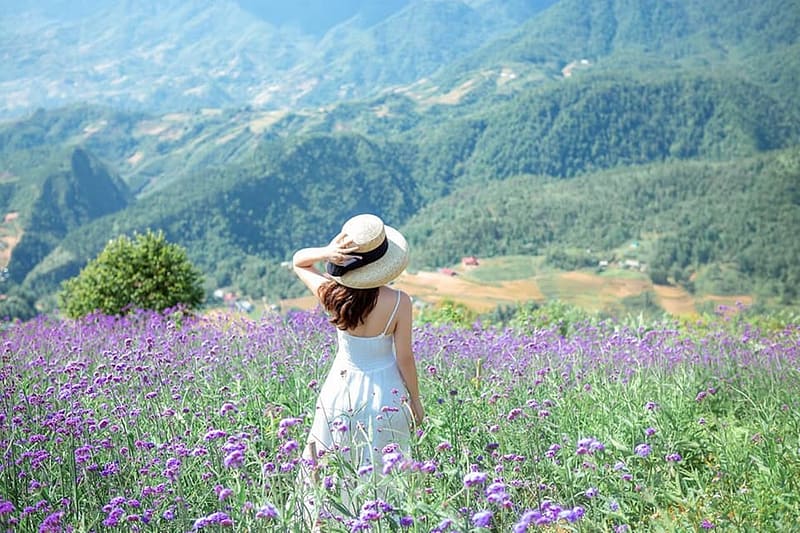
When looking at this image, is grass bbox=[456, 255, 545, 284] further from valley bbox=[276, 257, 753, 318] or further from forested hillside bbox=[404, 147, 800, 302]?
forested hillside bbox=[404, 147, 800, 302]

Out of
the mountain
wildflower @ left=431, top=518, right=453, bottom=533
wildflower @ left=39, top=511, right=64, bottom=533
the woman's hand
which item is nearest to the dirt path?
the woman's hand

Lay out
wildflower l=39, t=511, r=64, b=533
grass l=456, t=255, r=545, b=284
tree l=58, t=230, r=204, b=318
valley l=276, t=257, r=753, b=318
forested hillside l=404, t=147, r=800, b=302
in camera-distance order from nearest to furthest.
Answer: wildflower l=39, t=511, r=64, b=533 → tree l=58, t=230, r=204, b=318 → valley l=276, t=257, r=753, b=318 → forested hillside l=404, t=147, r=800, b=302 → grass l=456, t=255, r=545, b=284

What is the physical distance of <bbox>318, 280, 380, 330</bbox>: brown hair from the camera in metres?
3.38

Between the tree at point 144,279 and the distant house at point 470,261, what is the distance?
3447 inches

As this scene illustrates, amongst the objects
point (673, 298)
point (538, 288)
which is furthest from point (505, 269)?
point (673, 298)

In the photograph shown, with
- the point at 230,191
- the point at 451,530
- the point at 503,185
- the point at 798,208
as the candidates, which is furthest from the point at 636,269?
the point at 451,530

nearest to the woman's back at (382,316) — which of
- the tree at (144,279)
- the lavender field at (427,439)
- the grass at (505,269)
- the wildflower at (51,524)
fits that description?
the lavender field at (427,439)

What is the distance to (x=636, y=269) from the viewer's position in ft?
289

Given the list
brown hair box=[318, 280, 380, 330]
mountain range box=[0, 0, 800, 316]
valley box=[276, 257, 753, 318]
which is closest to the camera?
brown hair box=[318, 280, 380, 330]

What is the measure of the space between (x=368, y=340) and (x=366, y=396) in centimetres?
27

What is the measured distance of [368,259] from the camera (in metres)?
3.30

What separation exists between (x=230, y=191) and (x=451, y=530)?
14141 cm

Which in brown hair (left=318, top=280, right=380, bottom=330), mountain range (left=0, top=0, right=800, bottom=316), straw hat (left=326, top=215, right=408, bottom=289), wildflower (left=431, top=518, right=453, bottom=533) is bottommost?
mountain range (left=0, top=0, right=800, bottom=316)

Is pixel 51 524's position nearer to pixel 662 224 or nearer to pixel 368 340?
pixel 368 340
